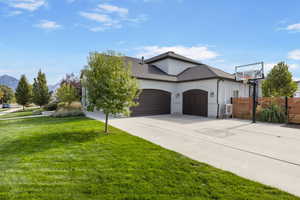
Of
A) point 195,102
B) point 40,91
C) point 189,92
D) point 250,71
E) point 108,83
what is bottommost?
point 195,102

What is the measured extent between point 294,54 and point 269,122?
531 inches

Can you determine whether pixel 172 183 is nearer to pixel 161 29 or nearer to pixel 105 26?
pixel 105 26

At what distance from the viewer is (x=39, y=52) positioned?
45.3 ft

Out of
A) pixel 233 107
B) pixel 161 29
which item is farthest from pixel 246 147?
pixel 161 29

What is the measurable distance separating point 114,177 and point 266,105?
1262cm

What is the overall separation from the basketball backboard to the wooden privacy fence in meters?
1.78

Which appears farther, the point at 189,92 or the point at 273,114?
the point at 189,92

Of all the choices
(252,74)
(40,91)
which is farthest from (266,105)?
(40,91)

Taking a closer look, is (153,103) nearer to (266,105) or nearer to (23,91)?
(266,105)

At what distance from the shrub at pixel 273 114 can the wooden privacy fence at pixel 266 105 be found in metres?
0.39

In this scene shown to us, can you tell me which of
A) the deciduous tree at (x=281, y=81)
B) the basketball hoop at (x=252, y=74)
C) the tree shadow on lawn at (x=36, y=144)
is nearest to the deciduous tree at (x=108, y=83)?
the tree shadow on lawn at (x=36, y=144)

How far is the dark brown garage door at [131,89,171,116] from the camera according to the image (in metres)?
12.7

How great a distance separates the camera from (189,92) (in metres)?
13.9

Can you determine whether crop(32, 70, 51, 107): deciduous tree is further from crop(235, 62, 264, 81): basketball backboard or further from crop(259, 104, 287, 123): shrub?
crop(259, 104, 287, 123): shrub
